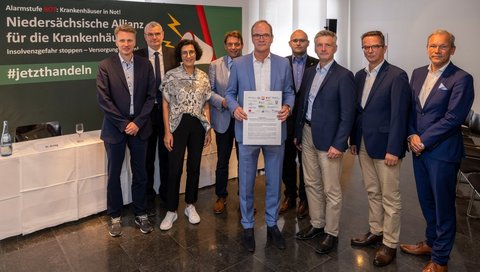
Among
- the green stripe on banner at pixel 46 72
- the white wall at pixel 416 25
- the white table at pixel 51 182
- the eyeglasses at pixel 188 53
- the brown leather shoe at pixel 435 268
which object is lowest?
the brown leather shoe at pixel 435 268

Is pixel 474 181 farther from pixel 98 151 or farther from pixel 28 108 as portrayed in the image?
pixel 28 108

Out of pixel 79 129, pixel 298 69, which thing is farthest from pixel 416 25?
pixel 79 129

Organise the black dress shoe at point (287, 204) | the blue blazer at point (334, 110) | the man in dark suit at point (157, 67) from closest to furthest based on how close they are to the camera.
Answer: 1. the blue blazer at point (334, 110)
2. the man in dark suit at point (157, 67)
3. the black dress shoe at point (287, 204)

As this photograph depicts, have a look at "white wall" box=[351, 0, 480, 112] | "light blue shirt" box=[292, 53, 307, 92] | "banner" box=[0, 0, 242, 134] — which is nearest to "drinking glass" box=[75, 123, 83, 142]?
"banner" box=[0, 0, 242, 134]

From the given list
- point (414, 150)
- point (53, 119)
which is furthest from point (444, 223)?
point (53, 119)

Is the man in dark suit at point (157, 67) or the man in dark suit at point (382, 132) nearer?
the man in dark suit at point (382, 132)

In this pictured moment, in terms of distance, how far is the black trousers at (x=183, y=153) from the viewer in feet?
10.0

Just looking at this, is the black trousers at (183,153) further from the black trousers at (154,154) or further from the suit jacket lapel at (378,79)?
the suit jacket lapel at (378,79)

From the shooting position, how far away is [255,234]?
3.14m

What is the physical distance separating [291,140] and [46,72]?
2265 millimetres

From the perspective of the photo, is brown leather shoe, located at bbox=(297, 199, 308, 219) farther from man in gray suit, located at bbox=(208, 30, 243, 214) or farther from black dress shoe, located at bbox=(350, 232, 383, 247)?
man in gray suit, located at bbox=(208, 30, 243, 214)

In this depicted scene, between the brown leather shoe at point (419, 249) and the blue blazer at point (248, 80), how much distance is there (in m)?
1.23

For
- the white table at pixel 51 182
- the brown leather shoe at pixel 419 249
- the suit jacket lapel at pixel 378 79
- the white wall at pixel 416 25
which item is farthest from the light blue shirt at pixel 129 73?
the white wall at pixel 416 25

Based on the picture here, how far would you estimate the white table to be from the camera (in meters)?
2.94
